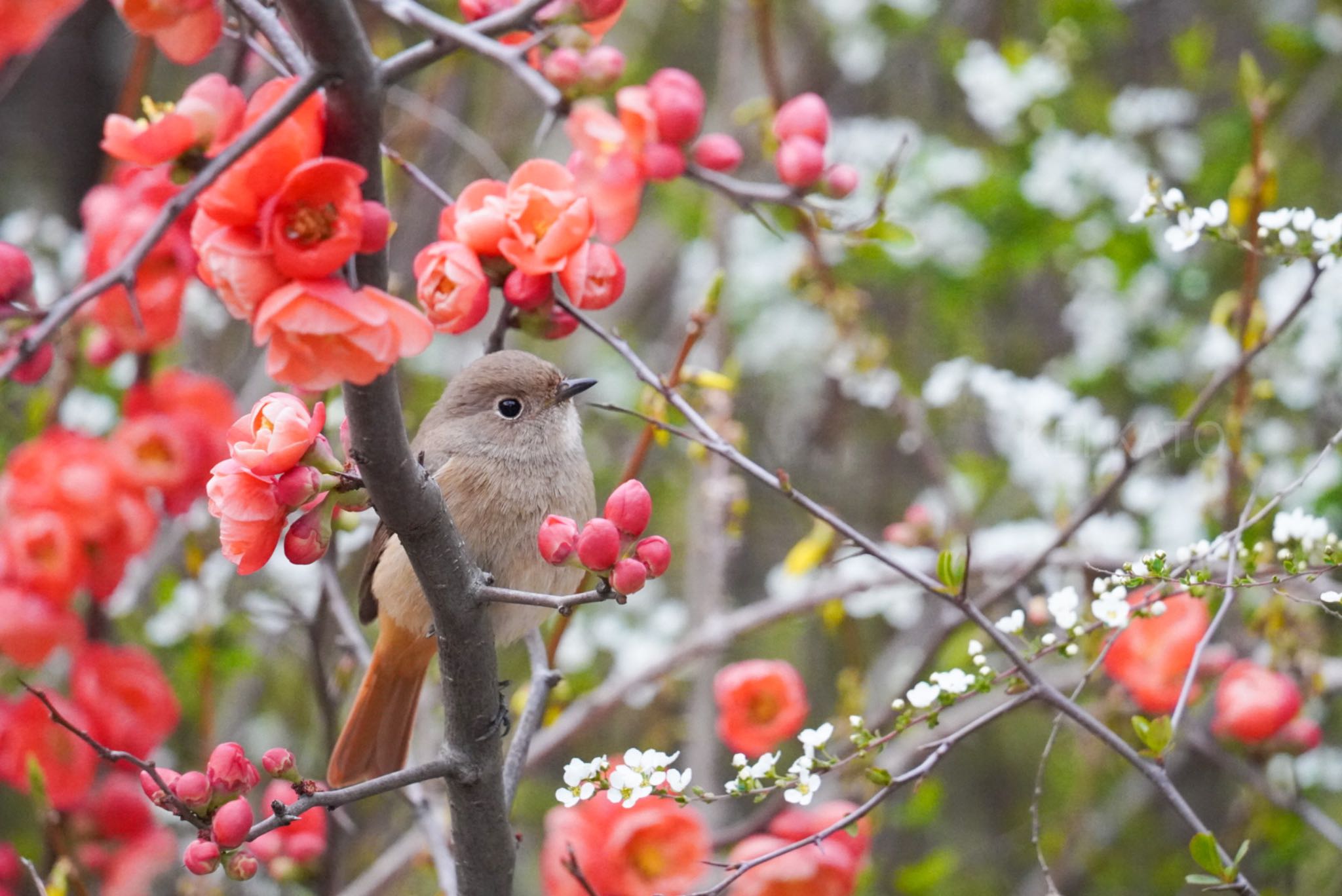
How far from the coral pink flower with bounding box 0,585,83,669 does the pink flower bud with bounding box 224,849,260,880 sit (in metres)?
1.20

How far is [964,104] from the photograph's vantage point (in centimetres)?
472

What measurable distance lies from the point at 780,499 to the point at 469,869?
3201 millimetres

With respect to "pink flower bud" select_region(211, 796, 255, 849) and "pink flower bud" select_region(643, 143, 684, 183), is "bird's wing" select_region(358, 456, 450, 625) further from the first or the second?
"pink flower bud" select_region(211, 796, 255, 849)

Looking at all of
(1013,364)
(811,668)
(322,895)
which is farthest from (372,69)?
(811,668)

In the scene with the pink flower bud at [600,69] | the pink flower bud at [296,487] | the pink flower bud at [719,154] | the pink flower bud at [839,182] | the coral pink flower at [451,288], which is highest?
the pink flower bud at [719,154]

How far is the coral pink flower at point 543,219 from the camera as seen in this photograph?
5.07 feet

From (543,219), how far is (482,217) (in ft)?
0.25

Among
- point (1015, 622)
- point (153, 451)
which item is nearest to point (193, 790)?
point (1015, 622)

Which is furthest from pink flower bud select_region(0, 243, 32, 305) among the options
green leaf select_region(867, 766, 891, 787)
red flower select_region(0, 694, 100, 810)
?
green leaf select_region(867, 766, 891, 787)

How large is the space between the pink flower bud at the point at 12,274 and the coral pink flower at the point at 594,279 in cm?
66

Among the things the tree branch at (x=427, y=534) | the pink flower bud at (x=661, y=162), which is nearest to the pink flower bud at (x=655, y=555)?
the tree branch at (x=427, y=534)

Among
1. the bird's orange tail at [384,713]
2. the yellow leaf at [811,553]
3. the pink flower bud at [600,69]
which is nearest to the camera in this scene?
the pink flower bud at [600,69]

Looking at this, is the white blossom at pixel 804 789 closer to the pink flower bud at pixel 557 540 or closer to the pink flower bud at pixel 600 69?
the pink flower bud at pixel 557 540

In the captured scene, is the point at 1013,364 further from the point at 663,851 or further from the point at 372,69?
the point at 372,69
